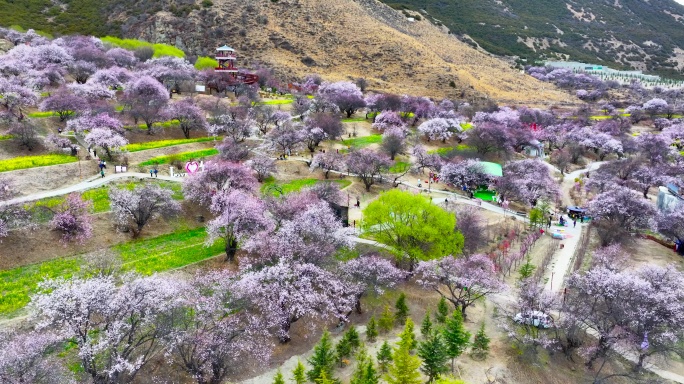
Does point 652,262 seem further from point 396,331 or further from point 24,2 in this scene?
point 24,2

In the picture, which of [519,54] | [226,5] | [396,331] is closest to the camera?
[396,331]

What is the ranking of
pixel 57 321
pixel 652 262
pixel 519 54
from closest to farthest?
pixel 57 321
pixel 652 262
pixel 519 54

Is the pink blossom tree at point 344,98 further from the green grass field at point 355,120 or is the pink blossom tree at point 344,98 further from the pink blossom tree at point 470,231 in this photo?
the pink blossom tree at point 470,231

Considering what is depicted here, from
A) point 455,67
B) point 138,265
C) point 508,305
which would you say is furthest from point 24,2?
point 508,305

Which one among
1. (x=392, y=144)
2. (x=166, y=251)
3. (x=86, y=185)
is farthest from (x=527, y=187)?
(x=86, y=185)

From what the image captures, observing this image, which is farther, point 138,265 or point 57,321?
point 138,265

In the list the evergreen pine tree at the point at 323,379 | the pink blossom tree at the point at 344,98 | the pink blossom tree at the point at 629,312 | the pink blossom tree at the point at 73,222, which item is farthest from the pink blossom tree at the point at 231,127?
the pink blossom tree at the point at 629,312

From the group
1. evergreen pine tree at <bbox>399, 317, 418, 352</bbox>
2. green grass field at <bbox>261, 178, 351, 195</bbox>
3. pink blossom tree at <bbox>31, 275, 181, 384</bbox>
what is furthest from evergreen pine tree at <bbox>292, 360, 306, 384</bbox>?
green grass field at <bbox>261, 178, 351, 195</bbox>
